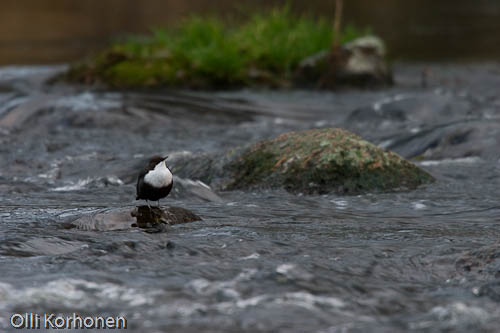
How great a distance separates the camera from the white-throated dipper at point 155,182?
4707mm

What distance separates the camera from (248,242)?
14.4 feet

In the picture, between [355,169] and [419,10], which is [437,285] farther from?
[419,10]

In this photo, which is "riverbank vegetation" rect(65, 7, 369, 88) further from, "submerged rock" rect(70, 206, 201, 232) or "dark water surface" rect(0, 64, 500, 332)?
"submerged rock" rect(70, 206, 201, 232)

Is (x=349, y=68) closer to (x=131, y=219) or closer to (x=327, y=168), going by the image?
(x=327, y=168)

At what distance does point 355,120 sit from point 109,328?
681 centimetres

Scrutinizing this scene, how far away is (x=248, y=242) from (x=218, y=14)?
63.5 feet

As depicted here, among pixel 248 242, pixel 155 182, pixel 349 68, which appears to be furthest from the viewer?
pixel 349 68

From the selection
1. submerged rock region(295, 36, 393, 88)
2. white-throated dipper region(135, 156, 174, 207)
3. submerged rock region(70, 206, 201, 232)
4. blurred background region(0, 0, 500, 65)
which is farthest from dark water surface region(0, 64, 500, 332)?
blurred background region(0, 0, 500, 65)

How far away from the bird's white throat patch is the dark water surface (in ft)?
0.97

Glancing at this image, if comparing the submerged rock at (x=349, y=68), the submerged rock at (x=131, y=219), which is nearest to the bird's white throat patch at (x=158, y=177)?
the submerged rock at (x=131, y=219)

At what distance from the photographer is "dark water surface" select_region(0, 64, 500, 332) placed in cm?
334

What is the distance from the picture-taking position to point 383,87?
12.3m

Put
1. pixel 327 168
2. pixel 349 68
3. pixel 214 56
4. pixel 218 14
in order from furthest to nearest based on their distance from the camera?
pixel 218 14
pixel 349 68
pixel 214 56
pixel 327 168

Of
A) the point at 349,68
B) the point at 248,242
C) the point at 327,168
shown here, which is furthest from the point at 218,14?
the point at 248,242
